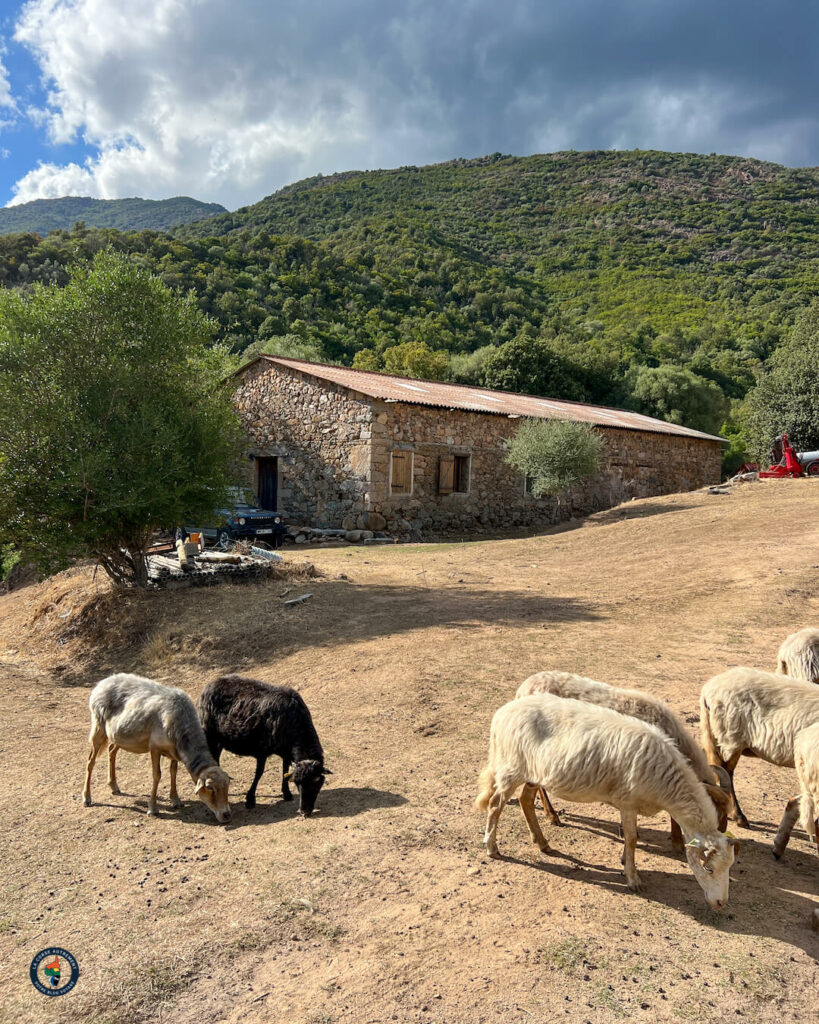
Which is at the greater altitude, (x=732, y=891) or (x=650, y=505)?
(x=650, y=505)

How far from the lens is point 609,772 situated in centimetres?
411

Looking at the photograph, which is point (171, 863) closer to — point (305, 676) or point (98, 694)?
point (98, 694)

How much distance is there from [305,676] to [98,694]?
337 centimetres

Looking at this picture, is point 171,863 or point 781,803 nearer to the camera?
point 171,863

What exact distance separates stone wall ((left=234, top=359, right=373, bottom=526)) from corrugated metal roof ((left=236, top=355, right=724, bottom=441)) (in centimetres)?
45

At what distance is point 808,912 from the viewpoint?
3877 mm

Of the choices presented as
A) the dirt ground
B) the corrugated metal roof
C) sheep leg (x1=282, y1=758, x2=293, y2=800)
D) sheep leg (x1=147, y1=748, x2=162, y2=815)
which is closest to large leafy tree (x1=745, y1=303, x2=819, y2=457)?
the corrugated metal roof

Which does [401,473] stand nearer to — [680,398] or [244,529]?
[244,529]

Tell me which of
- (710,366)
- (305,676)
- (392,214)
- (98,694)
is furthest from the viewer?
(392,214)

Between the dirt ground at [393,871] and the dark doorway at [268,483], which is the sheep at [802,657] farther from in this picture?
the dark doorway at [268,483]

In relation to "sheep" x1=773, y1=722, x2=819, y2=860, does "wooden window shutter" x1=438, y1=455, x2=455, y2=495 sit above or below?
above

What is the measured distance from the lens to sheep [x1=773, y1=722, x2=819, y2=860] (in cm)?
410

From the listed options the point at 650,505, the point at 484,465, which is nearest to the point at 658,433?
the point at 650,505

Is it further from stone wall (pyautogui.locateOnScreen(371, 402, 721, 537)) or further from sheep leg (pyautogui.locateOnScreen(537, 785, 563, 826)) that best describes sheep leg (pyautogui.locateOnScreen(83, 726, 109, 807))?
stone wall (pyautogui.locateOnScreen(371, 402, 721, 537))
